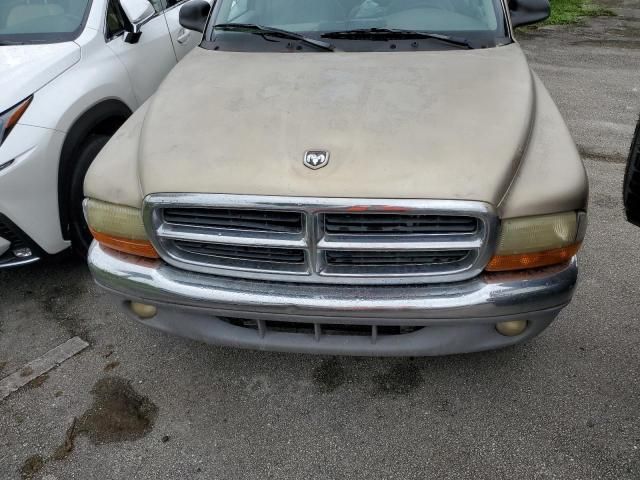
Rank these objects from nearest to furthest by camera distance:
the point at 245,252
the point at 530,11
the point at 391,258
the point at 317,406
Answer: the point at 391,258, the point at 245,252, the point at 317,406, the point at 530,11

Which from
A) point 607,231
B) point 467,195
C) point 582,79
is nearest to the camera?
point 467,195

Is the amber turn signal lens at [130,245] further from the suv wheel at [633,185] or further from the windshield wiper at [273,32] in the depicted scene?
the suv wheel at [633,185]

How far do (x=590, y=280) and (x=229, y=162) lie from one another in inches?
93.1

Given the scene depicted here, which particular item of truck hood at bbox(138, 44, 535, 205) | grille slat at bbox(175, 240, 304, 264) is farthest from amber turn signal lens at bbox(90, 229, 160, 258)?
truck hood at bbox(138, 44, 535, 205)

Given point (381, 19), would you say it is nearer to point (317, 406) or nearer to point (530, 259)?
point (530, 259)

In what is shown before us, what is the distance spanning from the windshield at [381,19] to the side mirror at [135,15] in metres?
0.91

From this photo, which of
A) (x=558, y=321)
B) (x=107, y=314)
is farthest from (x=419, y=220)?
(x=107, y=314)

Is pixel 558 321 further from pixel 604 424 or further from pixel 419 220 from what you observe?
pixel 419 220

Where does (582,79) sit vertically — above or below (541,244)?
below

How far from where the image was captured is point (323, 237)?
204cm

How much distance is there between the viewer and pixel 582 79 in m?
7.21

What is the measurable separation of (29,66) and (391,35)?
2.06 m

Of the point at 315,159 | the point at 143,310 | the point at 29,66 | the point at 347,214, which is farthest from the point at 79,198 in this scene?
the point at 347,214

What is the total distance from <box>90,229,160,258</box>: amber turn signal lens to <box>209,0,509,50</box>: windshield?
144 centimetres
